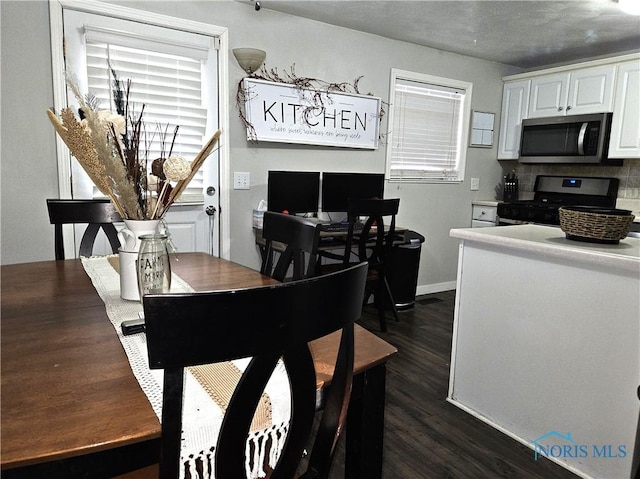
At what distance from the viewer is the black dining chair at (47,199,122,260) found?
1985 mm

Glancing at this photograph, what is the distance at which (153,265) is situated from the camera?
4.04 feet

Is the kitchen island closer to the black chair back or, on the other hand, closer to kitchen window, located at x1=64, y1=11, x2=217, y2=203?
the black chair back

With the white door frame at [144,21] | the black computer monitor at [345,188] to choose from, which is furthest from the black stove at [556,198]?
the white door frame at [144,21]

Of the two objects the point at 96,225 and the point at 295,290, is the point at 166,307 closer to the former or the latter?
the point at 295,290

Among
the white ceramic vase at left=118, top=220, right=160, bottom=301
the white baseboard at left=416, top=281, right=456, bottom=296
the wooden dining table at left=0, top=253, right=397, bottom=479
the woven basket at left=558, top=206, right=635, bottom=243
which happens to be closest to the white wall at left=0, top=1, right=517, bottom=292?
the white baseboard at left=416, top=281, right=456, bottom=296

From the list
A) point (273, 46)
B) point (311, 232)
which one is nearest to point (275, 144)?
point (273, 46)

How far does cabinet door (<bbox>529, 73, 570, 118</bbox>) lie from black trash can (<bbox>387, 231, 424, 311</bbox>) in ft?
5.98

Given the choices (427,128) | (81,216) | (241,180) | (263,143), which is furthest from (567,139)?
(81,216)

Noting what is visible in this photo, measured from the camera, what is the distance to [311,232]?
150 centimetres

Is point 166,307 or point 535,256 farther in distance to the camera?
point 535,256

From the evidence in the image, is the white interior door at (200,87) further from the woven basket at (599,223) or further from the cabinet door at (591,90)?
the cabinet door at (591,90)

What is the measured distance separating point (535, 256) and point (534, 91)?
3090mm

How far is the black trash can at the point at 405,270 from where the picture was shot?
370 cm

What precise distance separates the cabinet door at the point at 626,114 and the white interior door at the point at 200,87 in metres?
3.30
